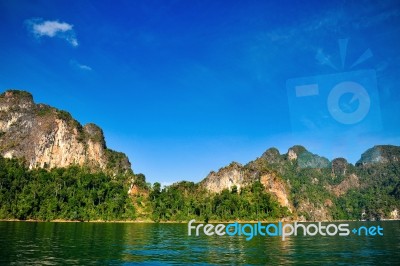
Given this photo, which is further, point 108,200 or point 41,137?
point 41,137

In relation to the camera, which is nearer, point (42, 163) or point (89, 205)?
point (89, 205)

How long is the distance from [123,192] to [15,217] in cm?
5277

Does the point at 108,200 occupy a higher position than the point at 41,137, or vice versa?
the point at 41,137

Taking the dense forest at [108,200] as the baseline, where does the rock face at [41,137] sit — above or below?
above

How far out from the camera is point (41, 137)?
183 metres

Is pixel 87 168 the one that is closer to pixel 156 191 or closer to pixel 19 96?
pixel 156 191

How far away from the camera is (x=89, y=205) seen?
14638 centimetres

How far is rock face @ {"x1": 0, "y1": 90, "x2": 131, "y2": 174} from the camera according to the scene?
177875 millimetres

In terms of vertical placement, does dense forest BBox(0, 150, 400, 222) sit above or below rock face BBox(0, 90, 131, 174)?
below

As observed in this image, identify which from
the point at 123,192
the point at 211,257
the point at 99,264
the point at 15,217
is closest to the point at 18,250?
the point at 99,264

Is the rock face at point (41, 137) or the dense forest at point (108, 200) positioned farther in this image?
the rock face at point (41, 137)

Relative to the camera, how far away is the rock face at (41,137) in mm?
177875

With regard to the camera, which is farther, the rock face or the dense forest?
the rock face

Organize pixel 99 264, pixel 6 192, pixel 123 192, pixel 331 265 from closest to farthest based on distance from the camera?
1. pixel 99 264
2. pixel 331 265
3. pixel 6 192
4. pixel 123 192
